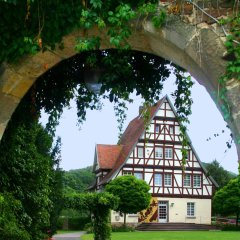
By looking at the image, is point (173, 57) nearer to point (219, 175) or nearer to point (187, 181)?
point (187, 181)

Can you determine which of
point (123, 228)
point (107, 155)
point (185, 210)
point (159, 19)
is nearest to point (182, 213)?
point (185, 210)

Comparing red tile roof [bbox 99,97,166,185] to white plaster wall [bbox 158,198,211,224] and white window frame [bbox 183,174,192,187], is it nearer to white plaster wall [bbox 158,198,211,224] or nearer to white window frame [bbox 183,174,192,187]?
white plaster wall [bbox 158,198,211,224]

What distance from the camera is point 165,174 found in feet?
125

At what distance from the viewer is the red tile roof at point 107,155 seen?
40.5 metres

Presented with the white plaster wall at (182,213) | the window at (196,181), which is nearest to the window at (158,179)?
the white plaster wall at (182,213)

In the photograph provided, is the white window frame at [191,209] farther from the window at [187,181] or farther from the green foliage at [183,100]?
the green foliage at [183,100]

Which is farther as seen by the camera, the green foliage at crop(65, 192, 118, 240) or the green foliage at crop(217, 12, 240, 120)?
the green foliage at crop(65, 192, 118, 240)

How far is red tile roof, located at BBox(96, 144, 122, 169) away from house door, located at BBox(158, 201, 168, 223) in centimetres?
537

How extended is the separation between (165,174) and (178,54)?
116ft

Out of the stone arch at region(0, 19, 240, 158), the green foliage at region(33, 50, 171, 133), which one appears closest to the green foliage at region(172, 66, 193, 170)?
the green foliage at region(33, 50, 171, 133)

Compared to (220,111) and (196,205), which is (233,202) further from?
(220,111)

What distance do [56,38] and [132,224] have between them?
3453 cm

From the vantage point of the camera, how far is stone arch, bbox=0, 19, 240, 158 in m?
3.10

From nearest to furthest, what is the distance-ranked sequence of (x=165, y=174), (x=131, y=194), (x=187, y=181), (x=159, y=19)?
(x=159, y=19), (x=131, y=194), (x=165, y=174), (x=187, y=181)
